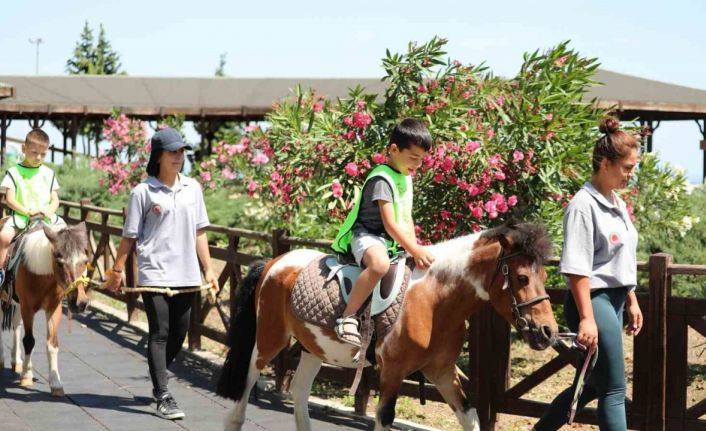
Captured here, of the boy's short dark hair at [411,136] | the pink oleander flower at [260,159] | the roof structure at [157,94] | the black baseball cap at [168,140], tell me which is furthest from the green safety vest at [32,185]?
the roof structure at [157,94]

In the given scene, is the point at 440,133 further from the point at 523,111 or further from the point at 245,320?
the point at 245,320

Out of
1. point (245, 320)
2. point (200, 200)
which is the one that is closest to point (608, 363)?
point (245, 320)

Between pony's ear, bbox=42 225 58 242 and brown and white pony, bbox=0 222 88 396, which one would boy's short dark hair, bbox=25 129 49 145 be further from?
pony's ear, bbox=42 225 58 242

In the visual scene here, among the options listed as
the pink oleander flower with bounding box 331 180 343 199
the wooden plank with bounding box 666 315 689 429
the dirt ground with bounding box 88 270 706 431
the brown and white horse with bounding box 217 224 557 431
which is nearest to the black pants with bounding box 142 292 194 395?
the brown and white horse with bounding box 217 224 557 431

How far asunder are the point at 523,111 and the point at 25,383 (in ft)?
16.6

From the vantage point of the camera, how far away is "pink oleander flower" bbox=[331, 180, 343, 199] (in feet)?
29.7

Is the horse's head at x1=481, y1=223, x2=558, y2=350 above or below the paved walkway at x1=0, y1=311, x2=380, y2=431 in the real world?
above

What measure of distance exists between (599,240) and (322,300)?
1775 millimetres

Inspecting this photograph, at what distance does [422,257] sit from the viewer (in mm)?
5387

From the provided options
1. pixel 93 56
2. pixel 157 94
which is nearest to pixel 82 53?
pixel 93 56

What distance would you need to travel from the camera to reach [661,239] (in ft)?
49.9

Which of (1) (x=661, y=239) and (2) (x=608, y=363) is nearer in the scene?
(2) (x=608, y=363)

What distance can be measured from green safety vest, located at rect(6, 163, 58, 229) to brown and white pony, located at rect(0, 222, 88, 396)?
0.32 metres

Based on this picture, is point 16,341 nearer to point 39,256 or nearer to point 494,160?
point 39,256
